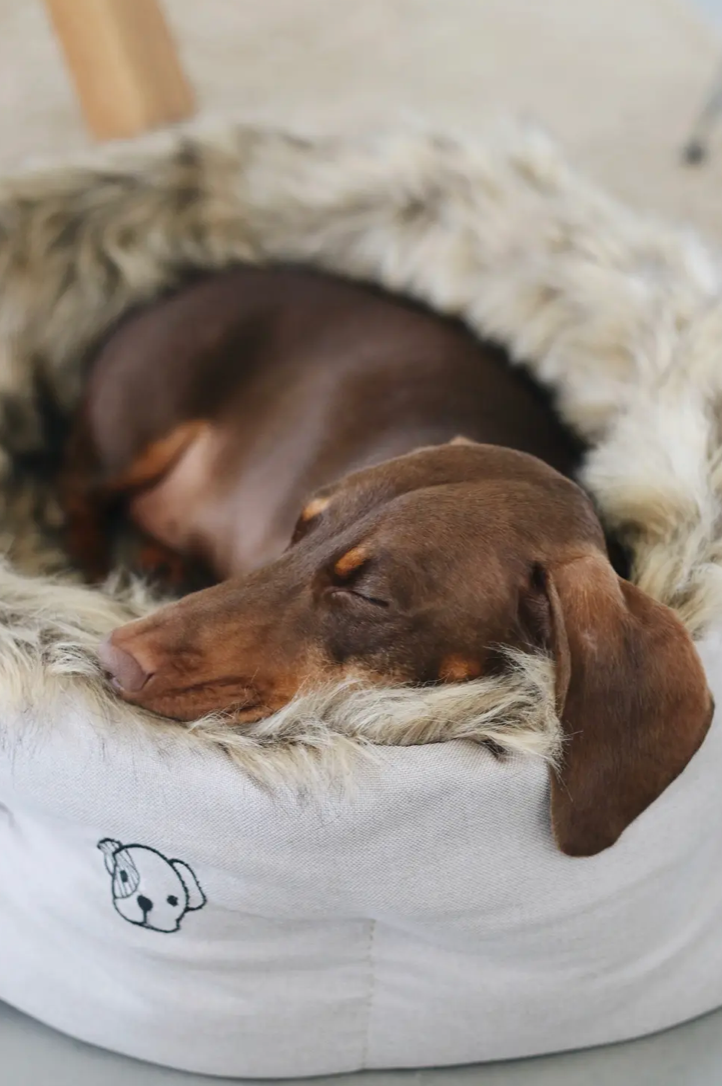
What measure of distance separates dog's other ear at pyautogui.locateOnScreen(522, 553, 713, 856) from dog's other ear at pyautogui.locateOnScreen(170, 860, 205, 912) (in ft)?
1.16

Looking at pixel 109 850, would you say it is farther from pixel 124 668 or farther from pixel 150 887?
pixel 124 668

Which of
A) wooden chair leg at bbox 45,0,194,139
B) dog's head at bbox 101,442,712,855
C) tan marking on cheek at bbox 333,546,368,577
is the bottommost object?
dog's head at bbox 101,442,712,855

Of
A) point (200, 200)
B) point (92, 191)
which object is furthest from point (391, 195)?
point (92, 191)

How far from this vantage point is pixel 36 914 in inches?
48.0

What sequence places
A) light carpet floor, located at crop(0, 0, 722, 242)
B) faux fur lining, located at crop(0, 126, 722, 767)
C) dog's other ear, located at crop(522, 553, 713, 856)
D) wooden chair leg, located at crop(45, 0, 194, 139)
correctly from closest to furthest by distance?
dog's other ear, located at crop(522, 553, 713, 856) < faux fur lining, located at crop(0, 126, 722, 767) < wooden chair leg, located at crop(45, 0, 194, 139) < light carpet floor, located at crop(0, 0, 722, 242)

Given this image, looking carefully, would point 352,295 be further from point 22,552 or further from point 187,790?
point 187,790

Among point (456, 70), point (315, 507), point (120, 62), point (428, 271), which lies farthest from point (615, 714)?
point (456, 70)

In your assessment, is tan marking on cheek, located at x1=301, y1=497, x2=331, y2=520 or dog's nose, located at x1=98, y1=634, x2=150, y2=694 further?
tan marking on cheek, located at x1=301, y1=497, x2=331, y2=520

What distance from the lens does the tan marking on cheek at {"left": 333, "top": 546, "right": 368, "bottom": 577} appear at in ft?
3.69

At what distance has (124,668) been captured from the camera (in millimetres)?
1092

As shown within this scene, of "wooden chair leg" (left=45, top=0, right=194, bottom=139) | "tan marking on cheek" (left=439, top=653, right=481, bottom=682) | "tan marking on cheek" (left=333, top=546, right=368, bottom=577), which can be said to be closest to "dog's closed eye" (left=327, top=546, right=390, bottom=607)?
"tan marking on cheek" (left=333, top=546, right=368, bottom=577)

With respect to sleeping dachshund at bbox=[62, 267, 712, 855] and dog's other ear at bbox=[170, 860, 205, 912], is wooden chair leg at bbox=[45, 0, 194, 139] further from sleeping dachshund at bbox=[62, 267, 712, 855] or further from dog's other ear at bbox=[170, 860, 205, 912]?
dog's other ear at bbox=[170, 860, 205, 912]

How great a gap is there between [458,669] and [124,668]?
0.34 meters

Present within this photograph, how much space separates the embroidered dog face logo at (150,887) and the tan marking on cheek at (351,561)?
0.32 metres
